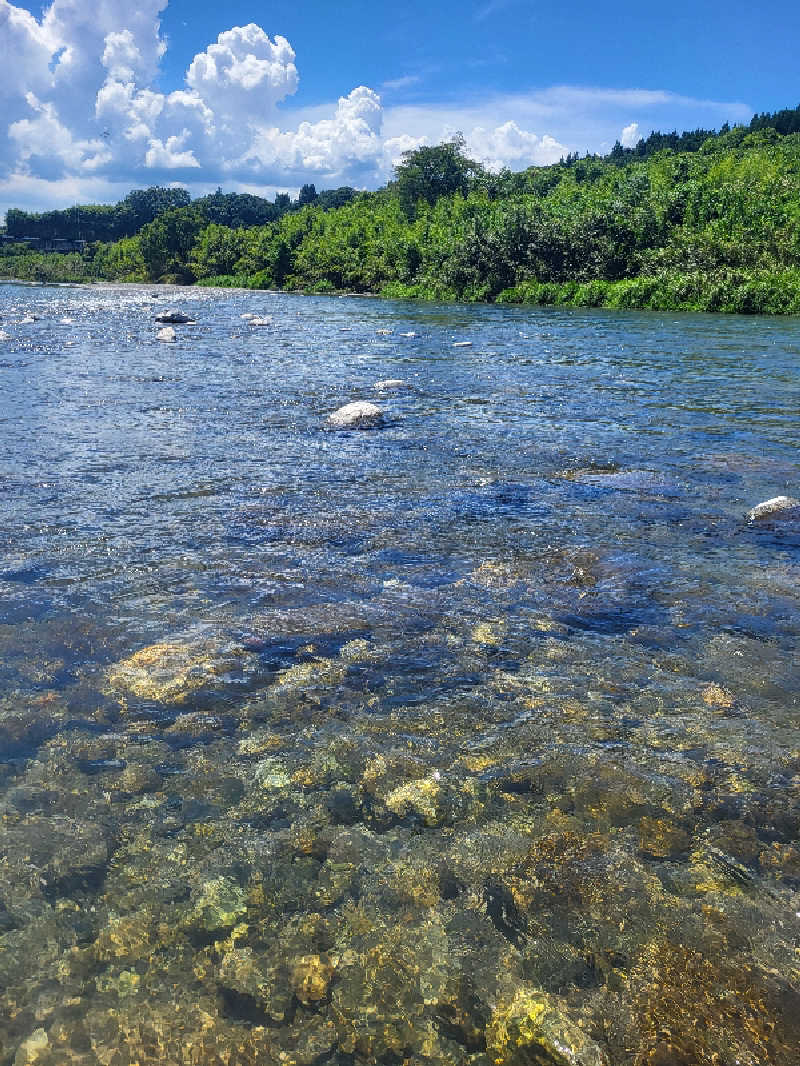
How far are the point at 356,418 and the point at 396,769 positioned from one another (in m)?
7.61

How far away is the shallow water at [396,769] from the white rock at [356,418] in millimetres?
2692

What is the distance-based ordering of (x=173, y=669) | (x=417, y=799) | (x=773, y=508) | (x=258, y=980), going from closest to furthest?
1. (x=258, y=980)
2. (x=417, y=799)
3. (x=173, y=669)
4. (x=773, y=508)

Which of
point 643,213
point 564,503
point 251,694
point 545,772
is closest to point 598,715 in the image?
point 545,772

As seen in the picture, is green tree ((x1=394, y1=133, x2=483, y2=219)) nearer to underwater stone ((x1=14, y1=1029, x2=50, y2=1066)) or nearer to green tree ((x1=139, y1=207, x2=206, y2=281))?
green tree ((x1=139, y1=207, x2=206, y2=281))

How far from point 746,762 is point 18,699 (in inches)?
130

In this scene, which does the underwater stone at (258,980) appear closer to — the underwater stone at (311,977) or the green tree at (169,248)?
the underwater stone at (311,977)

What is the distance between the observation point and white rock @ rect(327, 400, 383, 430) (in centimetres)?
1004

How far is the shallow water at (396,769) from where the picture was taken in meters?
2.07

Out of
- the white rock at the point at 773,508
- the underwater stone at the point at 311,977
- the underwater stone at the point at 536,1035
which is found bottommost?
the underwater stone at the point at 536,1035

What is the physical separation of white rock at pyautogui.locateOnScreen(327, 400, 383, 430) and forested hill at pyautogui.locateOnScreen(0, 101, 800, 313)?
29.4 meters

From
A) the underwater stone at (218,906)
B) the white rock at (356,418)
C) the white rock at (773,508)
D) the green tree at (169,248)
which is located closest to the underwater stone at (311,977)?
the underwater stone at (218,906)

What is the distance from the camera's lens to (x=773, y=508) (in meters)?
6.13

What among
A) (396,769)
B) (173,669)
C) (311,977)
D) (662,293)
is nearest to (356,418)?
(173,669)

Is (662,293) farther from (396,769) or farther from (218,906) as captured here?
(218,906)
